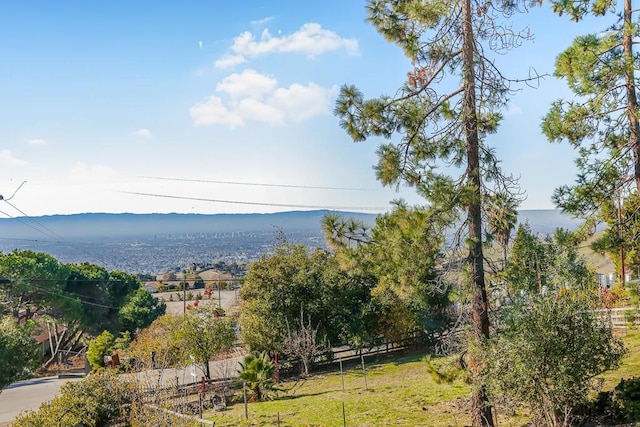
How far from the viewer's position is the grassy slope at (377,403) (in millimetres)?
11500

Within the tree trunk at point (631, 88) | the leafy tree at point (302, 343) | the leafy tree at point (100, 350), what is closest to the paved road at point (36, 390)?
the leafy tree at point (100, 350)

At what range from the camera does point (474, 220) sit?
31.6ft

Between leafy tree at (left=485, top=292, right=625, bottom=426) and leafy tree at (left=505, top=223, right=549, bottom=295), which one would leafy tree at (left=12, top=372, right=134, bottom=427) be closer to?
leafy tree at (left=485, top=292, right=625, bottom=426)

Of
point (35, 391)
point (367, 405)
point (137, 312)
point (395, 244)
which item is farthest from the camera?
point (137, 312)

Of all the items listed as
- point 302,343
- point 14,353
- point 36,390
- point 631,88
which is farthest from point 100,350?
point 631,88

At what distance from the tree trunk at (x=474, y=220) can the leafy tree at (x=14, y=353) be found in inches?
655

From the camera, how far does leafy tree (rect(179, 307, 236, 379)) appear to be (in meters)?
20.6

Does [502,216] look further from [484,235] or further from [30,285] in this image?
[30,285]

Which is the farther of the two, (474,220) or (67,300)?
(67,300)

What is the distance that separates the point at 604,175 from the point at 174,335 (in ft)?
55.0

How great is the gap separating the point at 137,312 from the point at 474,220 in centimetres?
3191

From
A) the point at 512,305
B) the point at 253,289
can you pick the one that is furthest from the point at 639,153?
the point at 253,289

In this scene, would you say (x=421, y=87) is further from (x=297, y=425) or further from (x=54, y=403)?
(x=54, y=403)

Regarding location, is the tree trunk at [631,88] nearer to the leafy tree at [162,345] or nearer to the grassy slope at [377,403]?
the grassy slope at [377,403]
